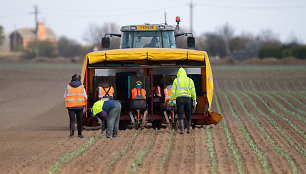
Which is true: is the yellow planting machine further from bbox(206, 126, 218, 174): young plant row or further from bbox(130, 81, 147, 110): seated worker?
bbox(206, 126, 218, 174): young plant row

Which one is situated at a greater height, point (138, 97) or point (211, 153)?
point (138, 97)

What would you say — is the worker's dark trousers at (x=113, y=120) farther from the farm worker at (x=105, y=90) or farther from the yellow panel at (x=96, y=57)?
the yellow panel at (x=96, y=57)

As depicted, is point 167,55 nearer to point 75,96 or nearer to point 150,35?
point 150,35

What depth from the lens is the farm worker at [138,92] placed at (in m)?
14.4

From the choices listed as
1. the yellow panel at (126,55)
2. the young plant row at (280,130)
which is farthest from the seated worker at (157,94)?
the young plant row at (280,130)

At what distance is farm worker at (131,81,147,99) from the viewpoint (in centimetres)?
1444

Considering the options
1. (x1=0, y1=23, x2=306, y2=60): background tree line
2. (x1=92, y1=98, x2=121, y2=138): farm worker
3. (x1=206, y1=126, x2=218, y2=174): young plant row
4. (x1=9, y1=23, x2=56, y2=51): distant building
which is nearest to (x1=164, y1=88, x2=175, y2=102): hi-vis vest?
(x1=206, y1=126, x2=218, y2=174): young plant row

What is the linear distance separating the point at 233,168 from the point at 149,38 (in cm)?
811

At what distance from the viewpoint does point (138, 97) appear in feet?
47.3

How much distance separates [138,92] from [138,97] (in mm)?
159

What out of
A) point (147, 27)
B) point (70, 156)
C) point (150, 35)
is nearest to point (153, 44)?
point (150, 35)

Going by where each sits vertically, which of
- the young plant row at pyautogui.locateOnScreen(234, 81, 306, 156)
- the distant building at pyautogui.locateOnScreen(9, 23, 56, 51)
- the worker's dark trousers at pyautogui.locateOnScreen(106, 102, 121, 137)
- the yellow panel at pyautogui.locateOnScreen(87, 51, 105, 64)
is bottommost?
the young plant row at pyautogui.locateOnScreen(234, 81, 306, 156)

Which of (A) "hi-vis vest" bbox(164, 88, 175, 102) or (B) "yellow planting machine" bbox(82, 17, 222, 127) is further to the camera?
(A) "hi-vis vest" bbox(164, 88, 175, 102)

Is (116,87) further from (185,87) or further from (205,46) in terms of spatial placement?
(205,46)
